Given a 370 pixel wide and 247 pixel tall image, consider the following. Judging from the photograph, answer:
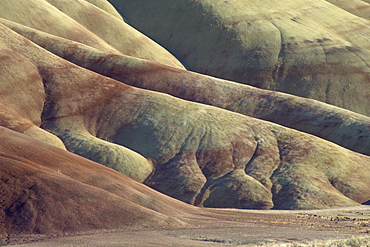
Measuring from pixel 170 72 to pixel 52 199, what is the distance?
50.7m

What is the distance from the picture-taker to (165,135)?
222ft

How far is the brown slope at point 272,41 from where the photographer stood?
104062mm

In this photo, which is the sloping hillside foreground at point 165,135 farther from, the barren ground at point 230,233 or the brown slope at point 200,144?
the barren ground at point 230,233

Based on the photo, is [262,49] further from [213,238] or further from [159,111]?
[213,238]

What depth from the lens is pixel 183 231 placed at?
3669 centimetres

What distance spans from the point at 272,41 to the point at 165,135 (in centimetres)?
5268

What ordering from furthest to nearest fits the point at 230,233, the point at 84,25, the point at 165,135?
1. the point at 84,25
2. the point at 165,135
3. the point at 230,233

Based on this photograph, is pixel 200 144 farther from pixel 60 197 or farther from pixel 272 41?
pixel 272 41

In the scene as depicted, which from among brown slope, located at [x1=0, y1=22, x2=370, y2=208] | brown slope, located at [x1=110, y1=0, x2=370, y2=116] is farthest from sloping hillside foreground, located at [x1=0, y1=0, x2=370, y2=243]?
brown slope, located at [x1=110, y1=0, x2=370, y2=116]

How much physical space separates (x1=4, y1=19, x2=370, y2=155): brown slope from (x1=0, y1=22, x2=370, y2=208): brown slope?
6.71 m

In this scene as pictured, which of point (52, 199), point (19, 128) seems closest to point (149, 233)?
point (52, 199)

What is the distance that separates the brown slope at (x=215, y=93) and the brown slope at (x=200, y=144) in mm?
6708

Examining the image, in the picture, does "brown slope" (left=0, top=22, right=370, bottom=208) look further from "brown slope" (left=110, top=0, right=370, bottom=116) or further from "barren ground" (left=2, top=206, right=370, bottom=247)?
"brown slope" (left=110, top=0, right=370, bottom=116)

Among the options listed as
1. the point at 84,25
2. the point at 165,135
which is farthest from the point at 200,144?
the point at 84,25
